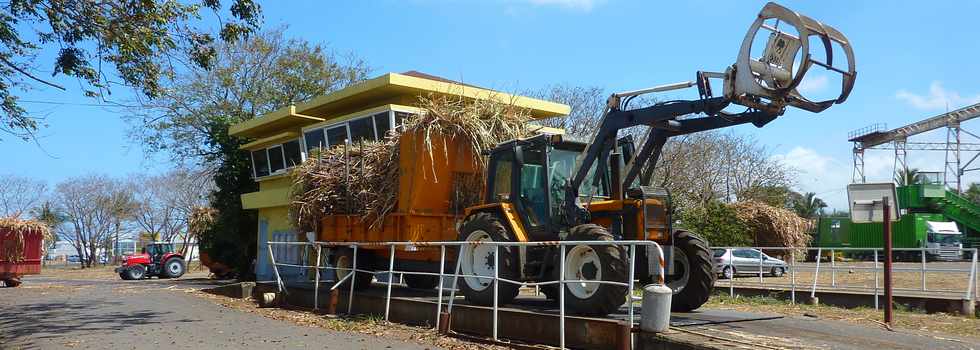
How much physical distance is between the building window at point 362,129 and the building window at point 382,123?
0.74 feet

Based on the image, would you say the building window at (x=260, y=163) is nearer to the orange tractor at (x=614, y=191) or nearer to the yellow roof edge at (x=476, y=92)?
the yellow roof edge at (x=476, y=92)

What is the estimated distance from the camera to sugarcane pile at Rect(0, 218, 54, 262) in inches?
1021

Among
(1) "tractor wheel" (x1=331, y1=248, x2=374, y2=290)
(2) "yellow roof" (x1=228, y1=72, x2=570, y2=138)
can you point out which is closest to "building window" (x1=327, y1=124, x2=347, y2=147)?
(2) "yellow roof" (x1=228, y1=72, x2=570, y2=138)

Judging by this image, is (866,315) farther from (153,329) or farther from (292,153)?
(292,153)

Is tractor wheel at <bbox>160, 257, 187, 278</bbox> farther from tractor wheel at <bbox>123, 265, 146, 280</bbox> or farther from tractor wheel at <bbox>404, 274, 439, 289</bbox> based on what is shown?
tractor wheel at <bbox>404, 274, 439, 289</bbox>

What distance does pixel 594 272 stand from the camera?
9078 millimetres

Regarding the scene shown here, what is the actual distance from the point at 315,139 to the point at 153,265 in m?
20.4

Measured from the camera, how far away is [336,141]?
19797mm

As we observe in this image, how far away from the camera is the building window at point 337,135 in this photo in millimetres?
19344

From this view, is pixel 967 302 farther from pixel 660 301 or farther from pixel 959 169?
pixel 959 169

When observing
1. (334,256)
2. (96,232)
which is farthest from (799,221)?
(96,232)

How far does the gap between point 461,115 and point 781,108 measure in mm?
5875

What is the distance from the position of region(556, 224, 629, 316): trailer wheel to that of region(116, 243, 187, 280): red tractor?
31816 millimetres

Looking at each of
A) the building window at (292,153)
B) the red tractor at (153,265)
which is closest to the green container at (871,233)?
the building window at (292,153)
